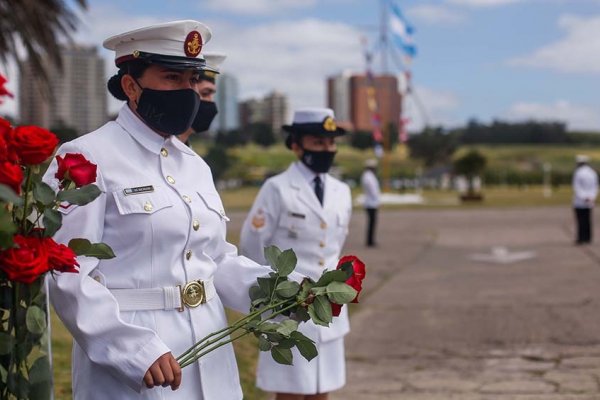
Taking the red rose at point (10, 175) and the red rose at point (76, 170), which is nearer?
the red rose at point (10, 175)

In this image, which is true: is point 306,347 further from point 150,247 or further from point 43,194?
point 43,194

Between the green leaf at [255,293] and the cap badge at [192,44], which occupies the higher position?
the cap badge at [192,44]

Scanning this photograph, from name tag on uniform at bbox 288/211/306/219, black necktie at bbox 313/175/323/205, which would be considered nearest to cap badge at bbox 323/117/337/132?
black necktie at bbox 313/175/323/205

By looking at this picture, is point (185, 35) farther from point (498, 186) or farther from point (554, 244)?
point (498, 186)

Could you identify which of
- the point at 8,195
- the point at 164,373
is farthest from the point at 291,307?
the point at 8,195

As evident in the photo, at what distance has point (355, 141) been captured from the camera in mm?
91188

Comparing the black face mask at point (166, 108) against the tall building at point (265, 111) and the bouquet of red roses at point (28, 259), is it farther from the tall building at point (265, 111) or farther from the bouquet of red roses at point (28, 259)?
the tall building at point (265, 111)

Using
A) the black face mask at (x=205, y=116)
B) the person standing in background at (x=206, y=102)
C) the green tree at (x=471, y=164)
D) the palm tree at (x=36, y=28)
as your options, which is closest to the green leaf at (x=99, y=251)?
the person standing in background at (x=206, y=102)

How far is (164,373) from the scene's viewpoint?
288 centimetres

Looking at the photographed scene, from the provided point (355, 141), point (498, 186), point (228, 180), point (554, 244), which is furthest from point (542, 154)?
point (554, 244)

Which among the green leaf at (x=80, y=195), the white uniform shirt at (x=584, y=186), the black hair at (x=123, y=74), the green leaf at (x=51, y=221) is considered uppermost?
the black hair at (x=123, y=74)

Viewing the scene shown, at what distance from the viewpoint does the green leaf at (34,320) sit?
2518 millimetres

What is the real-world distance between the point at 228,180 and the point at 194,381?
55120mm

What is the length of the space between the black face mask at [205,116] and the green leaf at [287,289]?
1555mm
